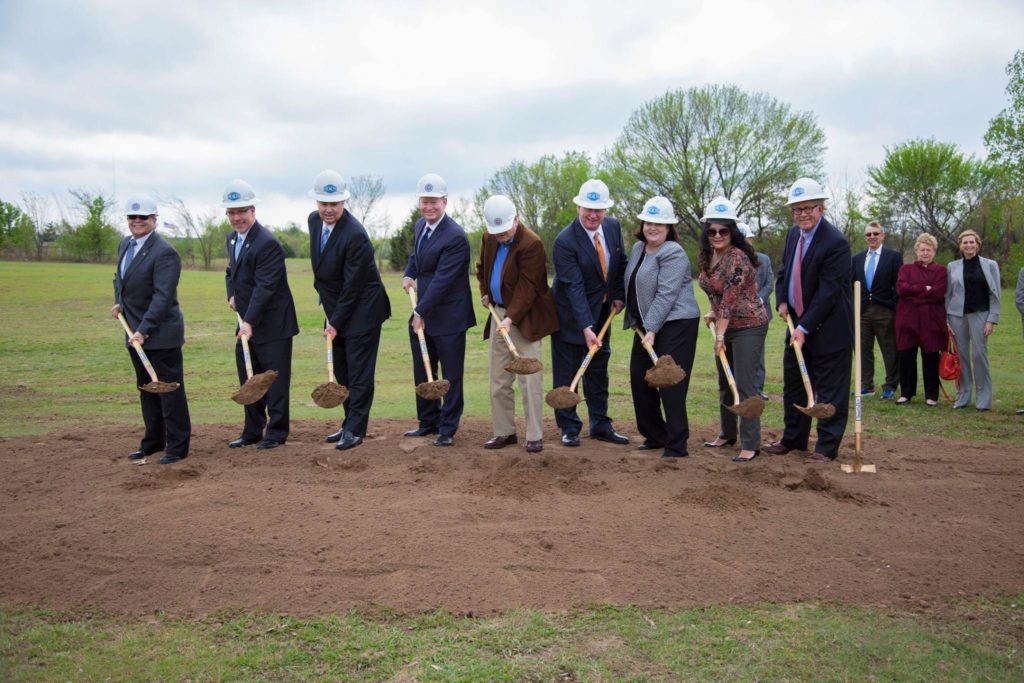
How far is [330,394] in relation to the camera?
24.8ft

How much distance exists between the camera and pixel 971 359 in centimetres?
1058

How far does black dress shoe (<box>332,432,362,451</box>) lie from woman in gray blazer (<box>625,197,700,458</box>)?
271 centimetres

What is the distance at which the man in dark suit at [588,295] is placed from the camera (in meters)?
7.84

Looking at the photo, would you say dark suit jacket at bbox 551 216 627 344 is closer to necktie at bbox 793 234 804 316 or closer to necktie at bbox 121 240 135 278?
necktie at bbox 793 234 804 316

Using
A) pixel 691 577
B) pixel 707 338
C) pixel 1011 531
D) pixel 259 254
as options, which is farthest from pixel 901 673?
pixel 707 338

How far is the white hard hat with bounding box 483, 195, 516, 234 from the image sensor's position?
752cm

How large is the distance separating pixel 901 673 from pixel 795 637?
51 cm

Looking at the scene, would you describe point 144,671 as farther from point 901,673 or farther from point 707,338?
point 707,338

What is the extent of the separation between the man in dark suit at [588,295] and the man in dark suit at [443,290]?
91 cm

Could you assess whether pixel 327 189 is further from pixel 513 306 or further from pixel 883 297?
pixel 883 297

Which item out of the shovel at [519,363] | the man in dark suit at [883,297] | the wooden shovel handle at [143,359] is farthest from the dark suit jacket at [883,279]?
the wooden shovel handle at [143,359]

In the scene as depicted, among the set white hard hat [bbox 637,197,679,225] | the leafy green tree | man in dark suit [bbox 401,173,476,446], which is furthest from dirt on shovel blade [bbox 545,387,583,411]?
the leafy green tree

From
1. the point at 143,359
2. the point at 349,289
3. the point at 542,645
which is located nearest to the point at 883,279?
the point at 349,289

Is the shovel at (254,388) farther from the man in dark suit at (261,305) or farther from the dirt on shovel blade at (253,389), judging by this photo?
the man in dark suit at (261,305)
